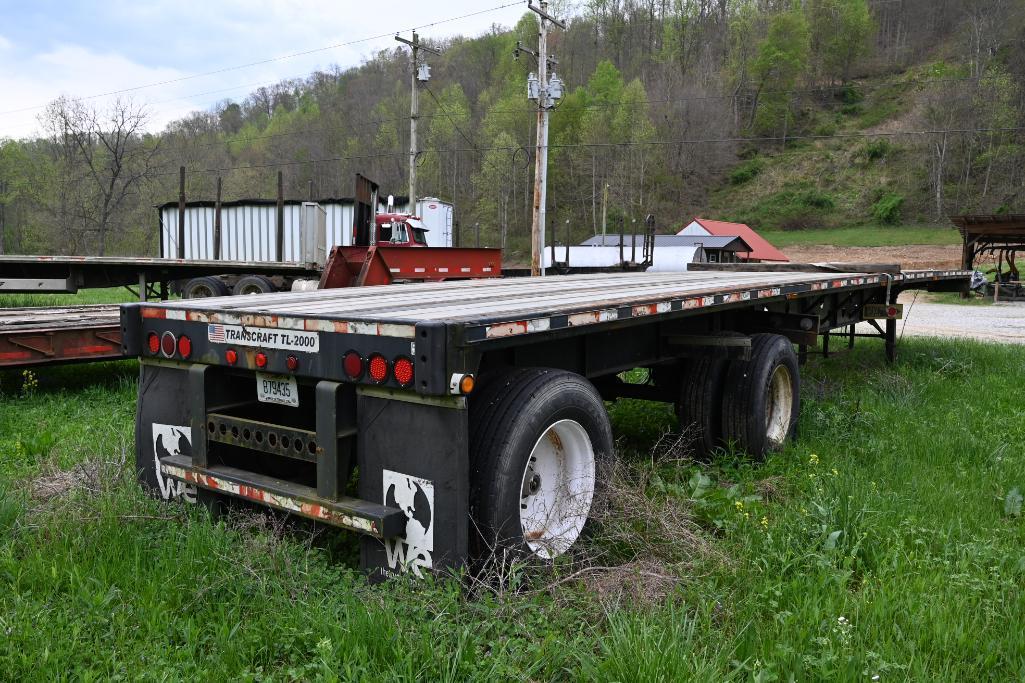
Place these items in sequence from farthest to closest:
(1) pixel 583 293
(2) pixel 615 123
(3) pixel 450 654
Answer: (2) pixel 615 123, (1) pixel 583 293, (3) pixel 450 654

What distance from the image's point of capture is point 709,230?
48844 mm

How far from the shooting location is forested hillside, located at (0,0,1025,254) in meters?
58.6

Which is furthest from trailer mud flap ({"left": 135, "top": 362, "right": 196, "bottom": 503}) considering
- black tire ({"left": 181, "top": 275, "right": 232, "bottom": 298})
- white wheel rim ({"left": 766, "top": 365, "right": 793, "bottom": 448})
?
black tire ({"left": 181, "top": 275, "right": 232, "bottom": 298})

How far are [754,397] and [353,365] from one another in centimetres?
309

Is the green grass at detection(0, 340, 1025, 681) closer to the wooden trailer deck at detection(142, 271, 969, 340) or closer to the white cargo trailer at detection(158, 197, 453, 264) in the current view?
the wooden trailer deck at detection(142, 271, 969, 340)

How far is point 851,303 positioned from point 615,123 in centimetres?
6854

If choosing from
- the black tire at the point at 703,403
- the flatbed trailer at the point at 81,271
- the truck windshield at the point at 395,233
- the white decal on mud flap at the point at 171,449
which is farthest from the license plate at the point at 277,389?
the truck windshield at the point at 395,233

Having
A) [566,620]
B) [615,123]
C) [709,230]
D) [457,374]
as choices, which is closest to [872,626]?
[566,620]

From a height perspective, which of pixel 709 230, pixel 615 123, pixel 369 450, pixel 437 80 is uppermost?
pixel 437 80

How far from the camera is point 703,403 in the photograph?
17.6 feet

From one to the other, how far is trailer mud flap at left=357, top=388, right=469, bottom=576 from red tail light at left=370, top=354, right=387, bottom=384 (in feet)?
0.25

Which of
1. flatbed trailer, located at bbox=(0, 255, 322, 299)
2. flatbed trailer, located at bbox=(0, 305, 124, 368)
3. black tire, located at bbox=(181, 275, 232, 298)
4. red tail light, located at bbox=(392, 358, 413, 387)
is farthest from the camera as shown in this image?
black tire, located at bbox=(181, 275, 232, 298)

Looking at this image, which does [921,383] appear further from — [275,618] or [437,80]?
[437,80]

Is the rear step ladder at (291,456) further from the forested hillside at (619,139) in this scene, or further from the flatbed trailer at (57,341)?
the forested hillside at (619,139)
